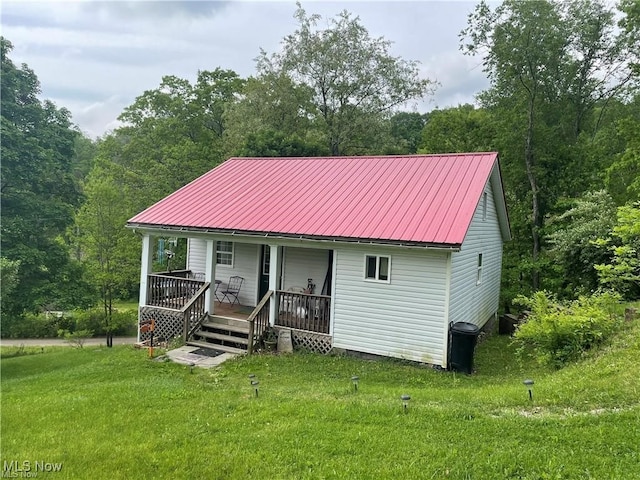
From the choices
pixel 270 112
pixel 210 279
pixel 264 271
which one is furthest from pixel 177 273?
pixel 270 112

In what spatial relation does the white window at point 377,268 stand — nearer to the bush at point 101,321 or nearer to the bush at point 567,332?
the bush at point 567,332

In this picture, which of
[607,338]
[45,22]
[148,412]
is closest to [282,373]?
[148,412]

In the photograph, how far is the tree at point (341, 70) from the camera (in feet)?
105

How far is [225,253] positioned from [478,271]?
8.42 meters

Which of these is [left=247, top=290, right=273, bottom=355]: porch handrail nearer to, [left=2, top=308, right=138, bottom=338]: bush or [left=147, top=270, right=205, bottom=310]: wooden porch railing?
[left=147, top=270, right=205, bottom=310]: wooden porch railing

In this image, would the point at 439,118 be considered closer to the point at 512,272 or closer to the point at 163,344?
the point at 512,272

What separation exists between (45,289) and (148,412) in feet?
56.5

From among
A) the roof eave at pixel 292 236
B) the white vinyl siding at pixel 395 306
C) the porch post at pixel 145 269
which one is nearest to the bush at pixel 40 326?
the porch post at pixel 145 269

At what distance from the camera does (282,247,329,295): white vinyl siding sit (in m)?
14.0

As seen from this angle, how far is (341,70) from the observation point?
105 ft

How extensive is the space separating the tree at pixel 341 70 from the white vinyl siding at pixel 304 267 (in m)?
18.6

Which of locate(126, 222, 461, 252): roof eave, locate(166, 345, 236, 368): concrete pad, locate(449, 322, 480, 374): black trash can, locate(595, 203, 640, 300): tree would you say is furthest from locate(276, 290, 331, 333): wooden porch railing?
locate(595, 203, 640, 300): tree

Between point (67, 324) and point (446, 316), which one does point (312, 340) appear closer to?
point (446, 316)

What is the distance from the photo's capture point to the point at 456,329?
33.1 feet
